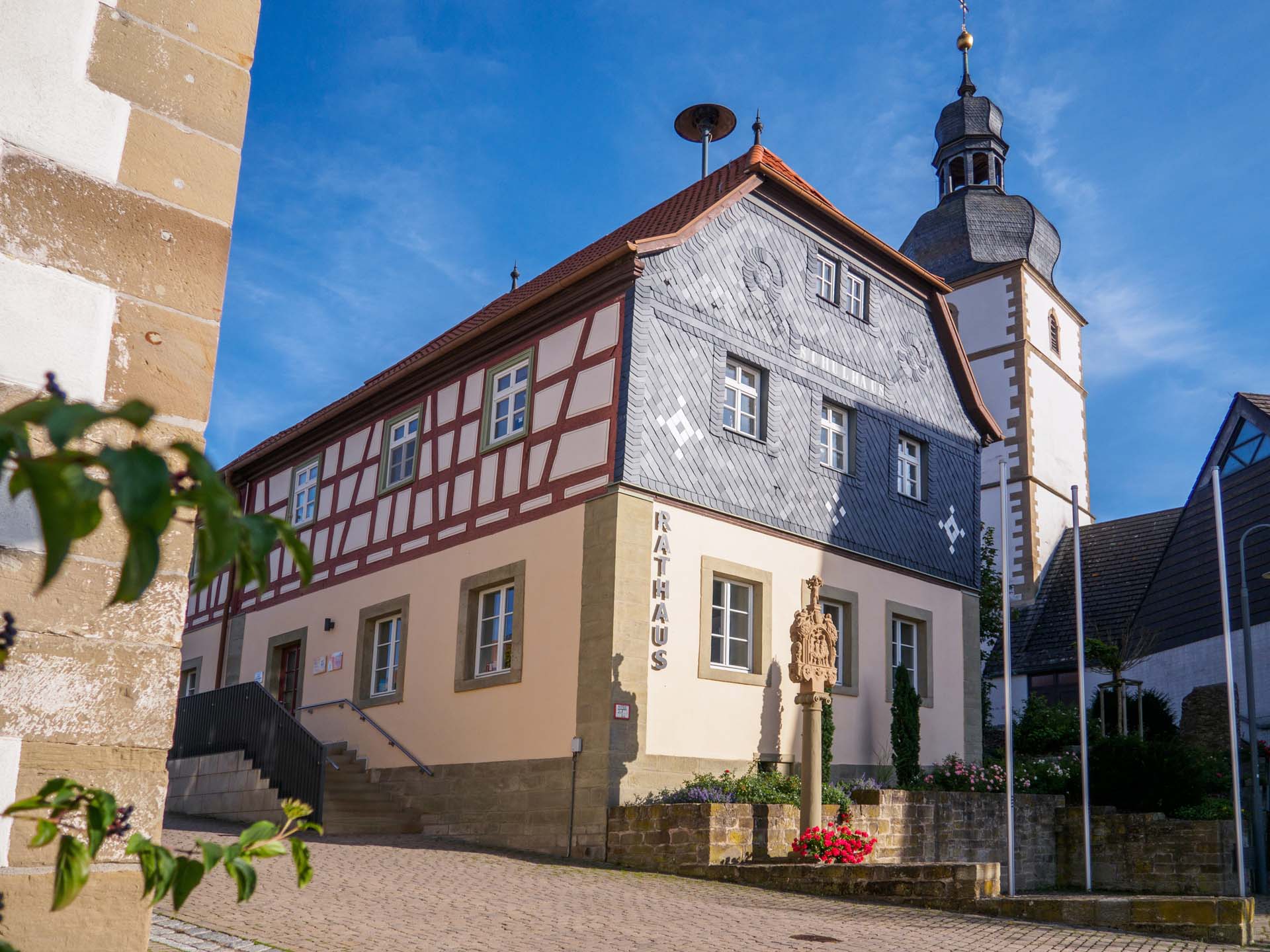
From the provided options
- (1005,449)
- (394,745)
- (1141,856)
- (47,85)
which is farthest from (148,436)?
(1005,449)

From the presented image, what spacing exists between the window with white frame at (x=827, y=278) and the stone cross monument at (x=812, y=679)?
17.9ft

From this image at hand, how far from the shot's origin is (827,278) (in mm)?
18438

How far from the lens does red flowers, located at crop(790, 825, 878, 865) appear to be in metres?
12.8

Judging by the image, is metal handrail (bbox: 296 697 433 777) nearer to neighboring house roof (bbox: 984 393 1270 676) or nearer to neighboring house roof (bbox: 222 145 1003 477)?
neighboring house roof (bbox: 222 145 1003 477)

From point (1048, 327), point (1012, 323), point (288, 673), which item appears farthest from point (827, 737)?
point (1048, 327)

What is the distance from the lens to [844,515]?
692 inches

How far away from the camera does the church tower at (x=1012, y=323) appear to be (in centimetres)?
3494

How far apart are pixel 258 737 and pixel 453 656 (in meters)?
2.82

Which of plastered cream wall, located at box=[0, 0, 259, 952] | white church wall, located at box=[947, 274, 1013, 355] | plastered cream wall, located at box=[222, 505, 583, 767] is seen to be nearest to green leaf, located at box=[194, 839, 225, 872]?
plastered cream wall, located at box=[0, 0, 259, 952]

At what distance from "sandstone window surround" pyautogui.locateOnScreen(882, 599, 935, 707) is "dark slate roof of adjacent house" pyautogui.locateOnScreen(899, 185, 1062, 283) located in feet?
72.2

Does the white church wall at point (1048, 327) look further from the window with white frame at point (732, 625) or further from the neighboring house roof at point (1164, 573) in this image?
the window with white frame at point (732, 625)

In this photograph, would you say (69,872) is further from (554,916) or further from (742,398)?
(742,398)

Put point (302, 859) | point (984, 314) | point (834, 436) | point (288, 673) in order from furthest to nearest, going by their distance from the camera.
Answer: point (984, 314)
point (288, 673)
point (834, 436)
point (302, 859)

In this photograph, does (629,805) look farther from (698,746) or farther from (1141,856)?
(1141,856)
